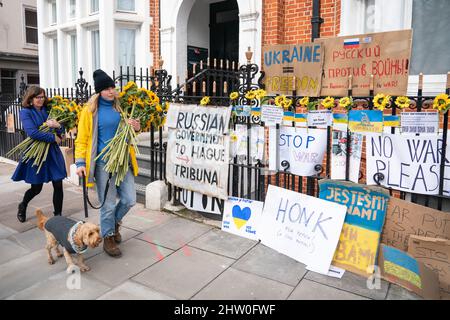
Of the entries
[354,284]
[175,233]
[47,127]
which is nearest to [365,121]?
[354,284]

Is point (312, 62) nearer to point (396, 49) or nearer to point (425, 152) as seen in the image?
point (396, 49)

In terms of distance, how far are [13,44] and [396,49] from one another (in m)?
22.0

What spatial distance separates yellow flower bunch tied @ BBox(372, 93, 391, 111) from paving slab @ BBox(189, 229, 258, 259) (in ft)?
6.65

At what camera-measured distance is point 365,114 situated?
12.1 ft

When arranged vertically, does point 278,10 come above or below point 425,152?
above

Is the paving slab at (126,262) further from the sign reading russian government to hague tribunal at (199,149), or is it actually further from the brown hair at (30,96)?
the brown hair at (30,96)

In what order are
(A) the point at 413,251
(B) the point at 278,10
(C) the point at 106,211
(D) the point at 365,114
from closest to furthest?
(A) the point at 413,251, (D) the point at 365,114, (C) the point at 106,211, (B) the point at 278,10

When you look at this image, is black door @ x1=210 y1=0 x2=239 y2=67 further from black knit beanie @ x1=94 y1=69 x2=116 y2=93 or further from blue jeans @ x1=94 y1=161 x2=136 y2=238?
blue jeans @ x1=94 y1=161 x2=136 y2=238

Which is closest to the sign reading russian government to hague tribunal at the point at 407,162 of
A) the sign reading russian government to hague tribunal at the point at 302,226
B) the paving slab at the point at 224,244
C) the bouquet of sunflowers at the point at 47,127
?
the sign reading russian government to hague tribunal at the point at 302,226

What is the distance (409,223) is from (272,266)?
1375mm

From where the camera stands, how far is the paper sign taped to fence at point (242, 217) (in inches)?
175

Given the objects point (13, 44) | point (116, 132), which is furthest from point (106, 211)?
point (13, 44)

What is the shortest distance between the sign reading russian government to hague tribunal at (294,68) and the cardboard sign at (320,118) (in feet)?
0.68

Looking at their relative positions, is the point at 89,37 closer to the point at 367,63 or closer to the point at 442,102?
the point at 367,63
